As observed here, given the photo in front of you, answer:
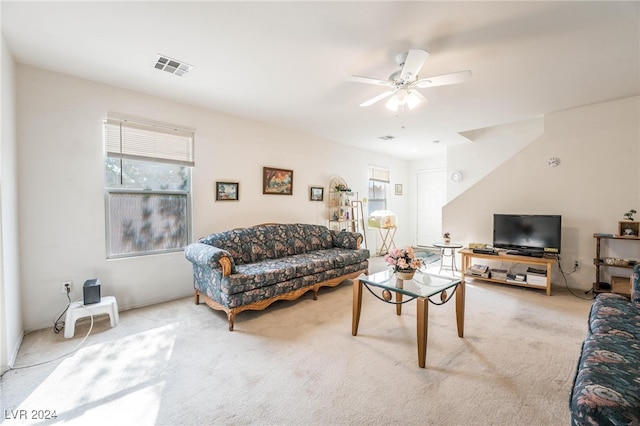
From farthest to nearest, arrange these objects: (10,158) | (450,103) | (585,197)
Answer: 1. (585,197)
2. (450,103)
3. (10,158)

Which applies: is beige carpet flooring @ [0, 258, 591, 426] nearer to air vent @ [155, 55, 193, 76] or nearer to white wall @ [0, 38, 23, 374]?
white wall @ [0, 38, 23, 374]

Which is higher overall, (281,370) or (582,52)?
(582,52)

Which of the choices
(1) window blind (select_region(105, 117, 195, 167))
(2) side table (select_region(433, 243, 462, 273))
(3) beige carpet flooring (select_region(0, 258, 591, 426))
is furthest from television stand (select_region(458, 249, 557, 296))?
(1) window blind (select_region(105, 117, 195, 167))

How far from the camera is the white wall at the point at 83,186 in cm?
261

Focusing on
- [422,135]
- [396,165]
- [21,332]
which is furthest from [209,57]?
[396,165]

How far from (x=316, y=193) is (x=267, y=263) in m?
2.13

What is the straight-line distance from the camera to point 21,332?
8.13 ft

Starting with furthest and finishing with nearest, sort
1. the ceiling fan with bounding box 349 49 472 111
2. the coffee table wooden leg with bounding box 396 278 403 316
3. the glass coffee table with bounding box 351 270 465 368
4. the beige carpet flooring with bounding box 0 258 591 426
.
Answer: the coffee table wooden leg with bounding box 396 278 403 316 → the glass coffee table with bounding box 351 270 465 368 → the ceiling fan with bounding box 349 49 472 111 → the beige carpet flooring with bounding box 0 258 591 426

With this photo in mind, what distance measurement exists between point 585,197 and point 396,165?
406 centimetres

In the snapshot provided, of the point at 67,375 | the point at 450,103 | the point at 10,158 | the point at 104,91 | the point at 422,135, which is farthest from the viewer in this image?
the point at 422,135

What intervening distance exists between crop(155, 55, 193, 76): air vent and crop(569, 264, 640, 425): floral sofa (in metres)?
3.45

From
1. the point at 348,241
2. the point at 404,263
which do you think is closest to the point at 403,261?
the point at 404,263

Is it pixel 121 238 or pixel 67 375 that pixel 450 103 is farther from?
pixel 67 375

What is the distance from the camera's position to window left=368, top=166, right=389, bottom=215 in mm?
6617
